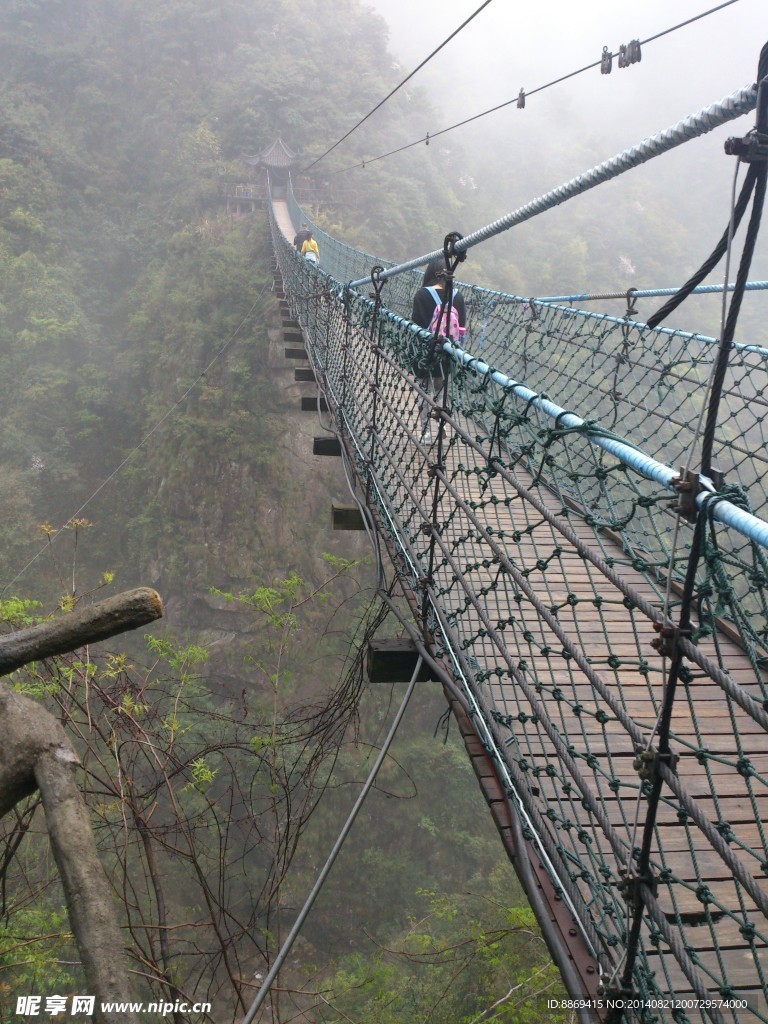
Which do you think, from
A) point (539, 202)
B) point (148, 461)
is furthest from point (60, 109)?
point (539, 202)

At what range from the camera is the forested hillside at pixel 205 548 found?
3.27 metres

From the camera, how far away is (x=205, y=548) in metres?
9.12

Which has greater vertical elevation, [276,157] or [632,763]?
[276,157]

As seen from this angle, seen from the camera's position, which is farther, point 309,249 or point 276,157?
point 276,157

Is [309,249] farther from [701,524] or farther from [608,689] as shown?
[701,524]

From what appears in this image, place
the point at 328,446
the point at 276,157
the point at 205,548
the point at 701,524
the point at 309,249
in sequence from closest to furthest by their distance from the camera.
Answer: the point at 701,524, the point at 328,446, the point at 309,249, the point at 205,548, the point at 276,157

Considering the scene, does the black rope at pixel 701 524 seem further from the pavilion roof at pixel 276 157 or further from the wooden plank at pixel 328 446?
the pavilion roof at pixel 276 157

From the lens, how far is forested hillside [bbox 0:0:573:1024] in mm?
3273

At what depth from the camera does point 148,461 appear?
33.6 feet

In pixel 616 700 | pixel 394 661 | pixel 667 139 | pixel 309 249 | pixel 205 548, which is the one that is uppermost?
pixel 309 249

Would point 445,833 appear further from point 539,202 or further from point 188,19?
point 188,19

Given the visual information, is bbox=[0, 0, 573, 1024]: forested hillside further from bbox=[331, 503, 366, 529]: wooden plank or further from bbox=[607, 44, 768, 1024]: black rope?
bbox=[607, 44, 768, 1024]: black rope

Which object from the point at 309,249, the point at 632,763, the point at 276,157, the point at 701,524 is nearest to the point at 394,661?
the point at 632,763

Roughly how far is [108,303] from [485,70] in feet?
64.3
